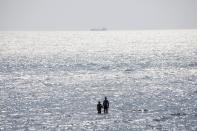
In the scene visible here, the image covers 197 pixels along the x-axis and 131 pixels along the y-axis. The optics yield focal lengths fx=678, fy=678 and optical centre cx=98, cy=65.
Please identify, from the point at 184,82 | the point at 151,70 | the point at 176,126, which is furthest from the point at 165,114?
the point at 151,70

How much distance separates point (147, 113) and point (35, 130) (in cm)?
1222

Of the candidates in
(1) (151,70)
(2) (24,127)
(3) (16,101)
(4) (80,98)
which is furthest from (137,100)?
(1) (151,70)

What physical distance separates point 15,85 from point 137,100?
2252 cm

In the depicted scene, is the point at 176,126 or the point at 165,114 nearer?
the point at 176,126

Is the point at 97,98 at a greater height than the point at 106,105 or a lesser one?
greater

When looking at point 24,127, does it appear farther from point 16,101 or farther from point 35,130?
point 16,101

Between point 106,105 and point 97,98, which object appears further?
point 97,98

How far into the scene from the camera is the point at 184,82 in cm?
8800

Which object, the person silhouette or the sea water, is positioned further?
the person silhouette

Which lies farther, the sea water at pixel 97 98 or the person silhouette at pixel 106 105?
the person silhouette at pixel 106 105

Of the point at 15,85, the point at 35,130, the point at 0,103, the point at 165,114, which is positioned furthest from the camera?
the point at 15,85

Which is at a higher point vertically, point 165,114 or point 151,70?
point 151,70

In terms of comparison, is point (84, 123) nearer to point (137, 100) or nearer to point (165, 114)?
point (165, 114)

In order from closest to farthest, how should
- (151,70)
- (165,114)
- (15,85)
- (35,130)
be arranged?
1. (35,130)
2. (165,114)
3. (15,85)
4. (151,70)
